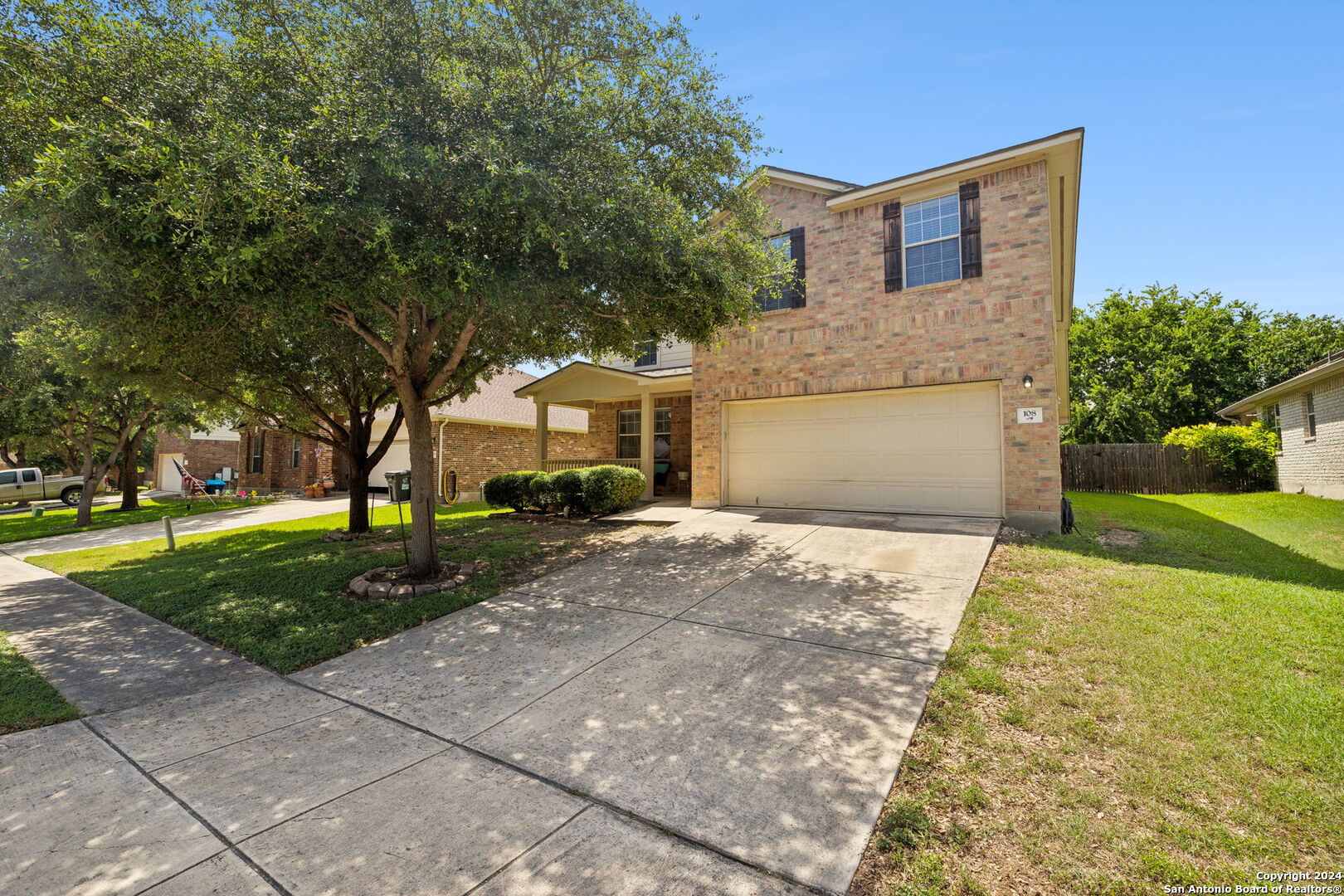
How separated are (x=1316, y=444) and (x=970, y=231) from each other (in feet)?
43.3

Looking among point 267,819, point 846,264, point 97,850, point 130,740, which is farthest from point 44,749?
point 846,264

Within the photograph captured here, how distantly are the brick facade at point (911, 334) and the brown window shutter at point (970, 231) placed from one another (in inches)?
4.4

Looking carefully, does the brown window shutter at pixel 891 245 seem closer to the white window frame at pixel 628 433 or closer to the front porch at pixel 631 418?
the front porch at pixel 631 418

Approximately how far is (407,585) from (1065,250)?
14038 millimetres

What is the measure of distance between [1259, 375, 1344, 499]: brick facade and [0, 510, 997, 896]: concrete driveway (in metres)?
15.6

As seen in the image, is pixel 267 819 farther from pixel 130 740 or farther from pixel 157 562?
pixel 157 562

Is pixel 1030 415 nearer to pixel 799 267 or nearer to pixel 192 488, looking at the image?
pixel 799 267

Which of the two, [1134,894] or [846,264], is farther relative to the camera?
[846,264]

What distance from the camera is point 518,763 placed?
3080 mm

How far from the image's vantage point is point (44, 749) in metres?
3.37

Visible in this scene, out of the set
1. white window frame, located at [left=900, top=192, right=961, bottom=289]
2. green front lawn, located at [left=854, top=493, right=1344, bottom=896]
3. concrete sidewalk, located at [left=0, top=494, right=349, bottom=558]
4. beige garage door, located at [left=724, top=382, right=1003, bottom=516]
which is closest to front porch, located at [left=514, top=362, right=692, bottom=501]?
beige garage door, located at [left=724, top=382, right=1003, bottom=516]

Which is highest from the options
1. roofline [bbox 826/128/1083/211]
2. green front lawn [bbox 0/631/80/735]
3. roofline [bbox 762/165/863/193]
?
roofline [bbox 762/165/863/193]

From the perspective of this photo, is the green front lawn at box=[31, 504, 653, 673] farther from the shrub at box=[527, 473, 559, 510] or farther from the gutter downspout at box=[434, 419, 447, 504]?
the gutter downspout at box=[434, 419, 447, 504]

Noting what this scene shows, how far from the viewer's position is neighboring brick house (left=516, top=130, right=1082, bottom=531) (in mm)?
8719
